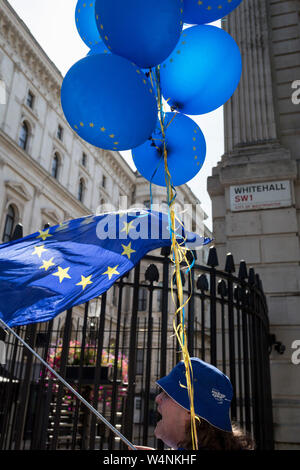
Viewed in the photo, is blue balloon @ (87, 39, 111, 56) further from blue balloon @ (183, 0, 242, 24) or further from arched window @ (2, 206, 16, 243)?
arched window @ (2, 206, 16, 243)

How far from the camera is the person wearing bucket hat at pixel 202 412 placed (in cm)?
185

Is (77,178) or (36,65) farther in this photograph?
(77,178)

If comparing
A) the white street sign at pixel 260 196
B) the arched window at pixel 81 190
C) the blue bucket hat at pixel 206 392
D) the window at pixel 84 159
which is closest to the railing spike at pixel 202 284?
the blue bucket hat at pixel 206 392

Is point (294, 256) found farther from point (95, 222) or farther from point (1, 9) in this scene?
point (1, 9)

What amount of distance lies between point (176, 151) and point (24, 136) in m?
24.9

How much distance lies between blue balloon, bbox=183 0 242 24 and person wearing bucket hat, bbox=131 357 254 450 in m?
2.80

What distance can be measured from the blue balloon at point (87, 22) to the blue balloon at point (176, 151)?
106 cm

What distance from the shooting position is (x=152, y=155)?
3836 millimetres

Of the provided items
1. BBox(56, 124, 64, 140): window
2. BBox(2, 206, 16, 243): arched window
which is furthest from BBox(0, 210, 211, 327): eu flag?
BBox(56, 124, 64, 140): window

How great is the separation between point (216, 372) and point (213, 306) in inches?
72.2

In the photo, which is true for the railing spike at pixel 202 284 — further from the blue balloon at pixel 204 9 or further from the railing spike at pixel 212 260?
the blue balloon at pixel 204 9

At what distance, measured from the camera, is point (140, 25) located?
2838 mm

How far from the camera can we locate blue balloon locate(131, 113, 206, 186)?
370 centimetres
